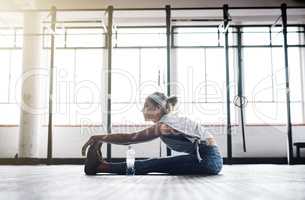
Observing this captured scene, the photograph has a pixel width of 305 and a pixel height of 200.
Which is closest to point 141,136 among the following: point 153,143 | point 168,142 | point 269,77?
point 168,142

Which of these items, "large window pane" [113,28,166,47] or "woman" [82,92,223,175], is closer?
"woman" [82,92,223,175]

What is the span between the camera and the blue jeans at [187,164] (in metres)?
2.76

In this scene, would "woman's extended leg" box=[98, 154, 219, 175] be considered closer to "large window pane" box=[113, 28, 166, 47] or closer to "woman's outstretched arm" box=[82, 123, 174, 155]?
"woman's outstretched arm" box=[82, 123, 174, 155]

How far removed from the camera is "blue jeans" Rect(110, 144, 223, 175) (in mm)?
2762

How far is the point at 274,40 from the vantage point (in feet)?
27.6

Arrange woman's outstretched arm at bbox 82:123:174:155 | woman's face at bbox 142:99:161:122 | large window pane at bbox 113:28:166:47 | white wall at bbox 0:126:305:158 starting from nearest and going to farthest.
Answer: woman's outstretched arm at bbox 82:123:174:155
woman's face at bbox 142:99:161:122
white wall at bbox 0:126:305:158
large window pane at bbox 113:28:166:47

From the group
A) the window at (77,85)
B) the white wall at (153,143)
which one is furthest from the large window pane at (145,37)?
the white wall at (153,143)

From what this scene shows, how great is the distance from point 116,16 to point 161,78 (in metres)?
1.57

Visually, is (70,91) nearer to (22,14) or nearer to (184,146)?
(22,14)

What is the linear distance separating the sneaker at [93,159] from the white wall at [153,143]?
Answer: 5.33 meters

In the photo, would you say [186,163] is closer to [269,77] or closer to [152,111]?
[152,111]

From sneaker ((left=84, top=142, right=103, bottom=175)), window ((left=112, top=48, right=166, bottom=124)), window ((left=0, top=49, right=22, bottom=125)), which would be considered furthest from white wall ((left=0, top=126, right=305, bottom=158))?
sneaker ((left=84, top=142, right=103, bottom=175))

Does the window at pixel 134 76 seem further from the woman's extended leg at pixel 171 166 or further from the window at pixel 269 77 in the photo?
the woman's extended leg at pixel 171 166

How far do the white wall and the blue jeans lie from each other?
17.6 feet
